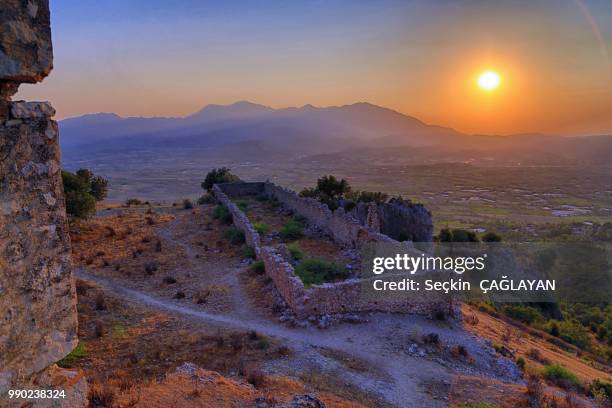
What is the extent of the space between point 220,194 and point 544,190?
68845mm

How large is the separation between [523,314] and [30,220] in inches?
800

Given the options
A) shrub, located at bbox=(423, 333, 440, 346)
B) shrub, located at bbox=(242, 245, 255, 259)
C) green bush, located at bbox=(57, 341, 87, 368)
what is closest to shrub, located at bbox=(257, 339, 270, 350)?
green bush, located at bbox=(57, 341, 87, 368)

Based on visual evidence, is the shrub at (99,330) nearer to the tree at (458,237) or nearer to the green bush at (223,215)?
the green bush at (223,215)

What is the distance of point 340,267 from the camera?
13969 mm

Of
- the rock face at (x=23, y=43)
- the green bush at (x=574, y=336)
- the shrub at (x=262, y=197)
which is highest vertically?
the rock face at (x=23, y=43)

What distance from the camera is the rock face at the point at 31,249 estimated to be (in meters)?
3.26

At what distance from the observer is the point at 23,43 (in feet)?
10.7

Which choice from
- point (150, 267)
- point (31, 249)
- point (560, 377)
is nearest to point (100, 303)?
point (150, 267)

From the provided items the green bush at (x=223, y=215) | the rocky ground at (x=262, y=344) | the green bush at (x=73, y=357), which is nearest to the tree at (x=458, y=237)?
the green bush at (x=223, y=215)

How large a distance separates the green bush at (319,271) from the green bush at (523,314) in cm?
978

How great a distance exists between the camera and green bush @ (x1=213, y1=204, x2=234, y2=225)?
22312mm

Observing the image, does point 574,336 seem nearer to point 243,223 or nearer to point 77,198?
point 243,223

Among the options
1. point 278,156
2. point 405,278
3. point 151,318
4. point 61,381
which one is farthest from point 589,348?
point 278,156

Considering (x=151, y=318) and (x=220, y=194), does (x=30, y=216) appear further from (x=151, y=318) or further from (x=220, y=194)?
(x=220, y=194)
